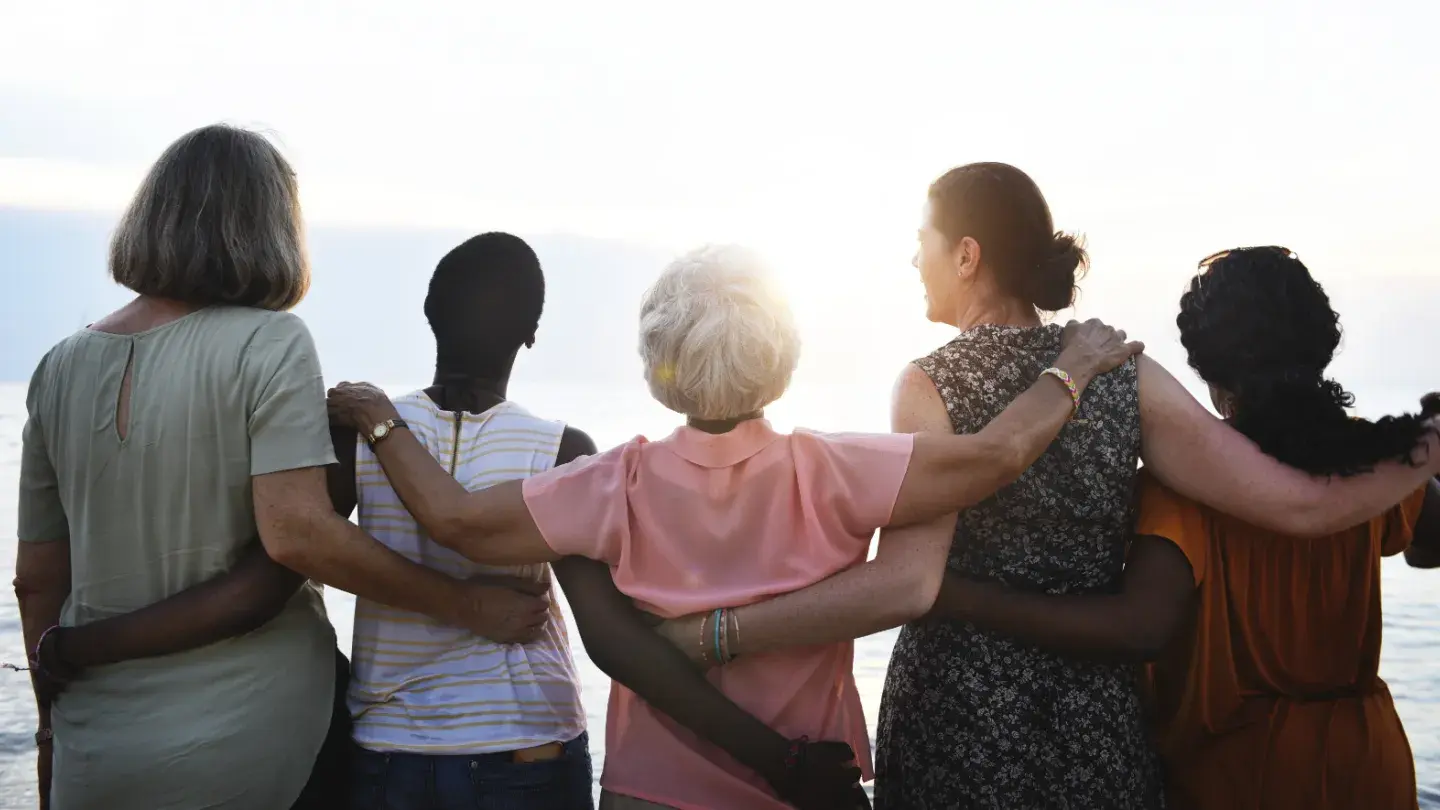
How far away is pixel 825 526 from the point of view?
1.98 m

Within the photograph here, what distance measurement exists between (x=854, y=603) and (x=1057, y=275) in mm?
861

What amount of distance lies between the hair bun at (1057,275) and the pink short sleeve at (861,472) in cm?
61

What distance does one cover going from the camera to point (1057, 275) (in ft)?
7.68

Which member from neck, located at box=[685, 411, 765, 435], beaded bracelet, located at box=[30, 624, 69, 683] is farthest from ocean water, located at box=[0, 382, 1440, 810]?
beaded bracelet, located at box=[30, 624, 69, 683]

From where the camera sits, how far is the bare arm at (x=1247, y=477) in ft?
7.16

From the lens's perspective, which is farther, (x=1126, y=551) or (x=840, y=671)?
(x=1126, y=551)

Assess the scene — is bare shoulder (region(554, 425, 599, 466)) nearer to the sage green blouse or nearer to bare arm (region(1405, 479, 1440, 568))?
the sage green blouse

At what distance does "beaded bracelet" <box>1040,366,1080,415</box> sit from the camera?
2123 mm

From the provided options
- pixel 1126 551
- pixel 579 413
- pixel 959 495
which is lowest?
pixel 579 413

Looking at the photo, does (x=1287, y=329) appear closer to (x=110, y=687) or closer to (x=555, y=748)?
(x=555, y=748)

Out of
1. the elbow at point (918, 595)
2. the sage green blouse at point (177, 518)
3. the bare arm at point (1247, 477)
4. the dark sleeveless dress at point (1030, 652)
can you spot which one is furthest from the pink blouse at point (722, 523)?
the bare arm at point (1247, 477)

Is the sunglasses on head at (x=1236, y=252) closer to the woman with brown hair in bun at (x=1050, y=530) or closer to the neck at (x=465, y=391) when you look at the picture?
the woman with brown hair in bun at (x=1050, y=530)

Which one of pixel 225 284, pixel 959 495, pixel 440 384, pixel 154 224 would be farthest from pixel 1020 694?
pixel 154 224

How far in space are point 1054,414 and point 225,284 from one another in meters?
1.49
